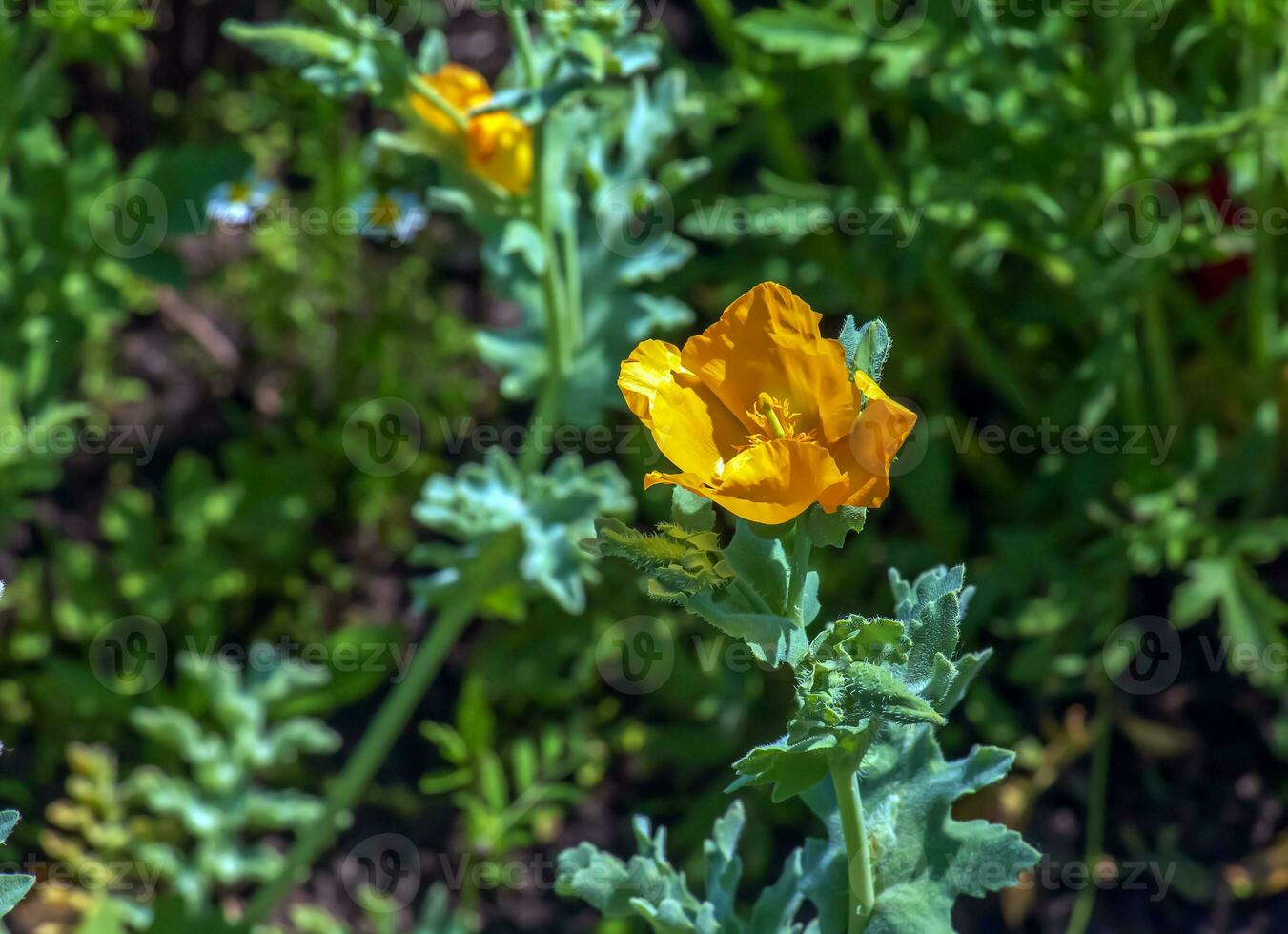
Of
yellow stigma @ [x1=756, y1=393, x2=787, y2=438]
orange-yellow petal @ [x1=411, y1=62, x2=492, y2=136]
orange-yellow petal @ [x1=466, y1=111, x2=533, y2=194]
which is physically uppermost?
yellow stigma @ [x1=756, y1=393, x2=787, y2=438]

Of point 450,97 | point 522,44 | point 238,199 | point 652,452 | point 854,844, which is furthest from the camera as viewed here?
point 238,199

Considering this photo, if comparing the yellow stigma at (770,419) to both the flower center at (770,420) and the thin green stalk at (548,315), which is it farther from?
the thin green stalk at (548,315)

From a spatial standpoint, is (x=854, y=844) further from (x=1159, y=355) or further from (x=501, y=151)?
(x=1159, y=355)

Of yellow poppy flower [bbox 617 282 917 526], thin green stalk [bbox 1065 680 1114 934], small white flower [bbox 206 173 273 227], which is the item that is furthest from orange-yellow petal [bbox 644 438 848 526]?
small white flower [bbox 206 173 273 227]

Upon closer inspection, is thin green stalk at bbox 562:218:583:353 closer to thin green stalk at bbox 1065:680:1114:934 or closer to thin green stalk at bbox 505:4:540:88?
thin green stalk at bbox 505:4:540:88

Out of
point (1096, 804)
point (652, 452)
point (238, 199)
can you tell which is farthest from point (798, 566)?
point (238, 199)
